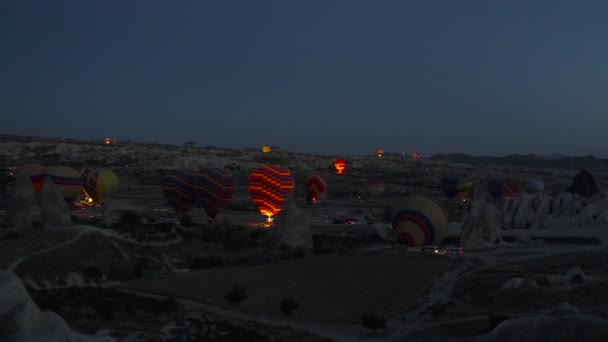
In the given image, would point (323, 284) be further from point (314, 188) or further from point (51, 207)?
point (314, 188)

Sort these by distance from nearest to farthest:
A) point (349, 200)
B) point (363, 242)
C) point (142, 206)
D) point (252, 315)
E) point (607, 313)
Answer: point (607, 313)
point (252, 315)
point (363, 242)
point (142, 206)
point (349, 200)

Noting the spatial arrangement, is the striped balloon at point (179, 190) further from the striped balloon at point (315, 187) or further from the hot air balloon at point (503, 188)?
the hot air balloon at point (503, 188)

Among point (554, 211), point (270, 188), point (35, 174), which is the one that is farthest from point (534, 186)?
point (35, 174)

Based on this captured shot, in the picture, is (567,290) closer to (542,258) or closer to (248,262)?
(542,258)

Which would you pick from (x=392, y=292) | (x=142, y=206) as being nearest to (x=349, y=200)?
(x=142, y=206)

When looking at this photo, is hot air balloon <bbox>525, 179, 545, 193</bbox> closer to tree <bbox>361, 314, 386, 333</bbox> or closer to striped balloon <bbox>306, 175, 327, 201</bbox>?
striped balloon <bbox>306, 175, 327, 201</bbox>

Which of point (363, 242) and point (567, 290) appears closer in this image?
point (567, 290)
